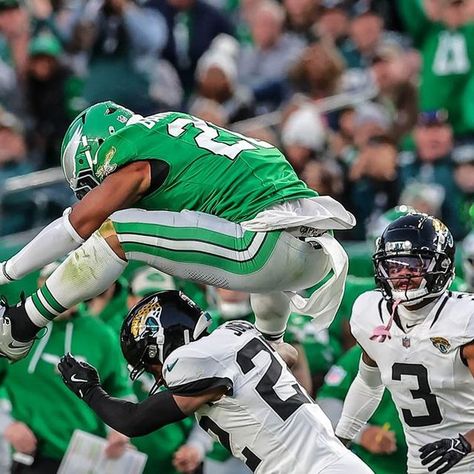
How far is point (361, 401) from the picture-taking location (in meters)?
6.27

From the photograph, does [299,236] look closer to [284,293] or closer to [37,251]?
[284,293]

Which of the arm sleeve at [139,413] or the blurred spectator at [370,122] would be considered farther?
the blurred spectator at [370,122]

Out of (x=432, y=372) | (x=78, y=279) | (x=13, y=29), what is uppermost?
(x=78, y=279)

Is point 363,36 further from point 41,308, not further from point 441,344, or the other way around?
point 41,308

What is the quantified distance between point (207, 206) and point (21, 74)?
17.9 feet

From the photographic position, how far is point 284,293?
19.2 feet

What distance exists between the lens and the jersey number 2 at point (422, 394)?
606 cm

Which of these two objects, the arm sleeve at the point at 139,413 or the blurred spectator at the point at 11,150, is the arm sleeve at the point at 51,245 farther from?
the blurred spectator at the point at 11,150

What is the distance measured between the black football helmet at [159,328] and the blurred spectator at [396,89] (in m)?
5.63

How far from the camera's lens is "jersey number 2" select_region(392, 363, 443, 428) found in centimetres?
606

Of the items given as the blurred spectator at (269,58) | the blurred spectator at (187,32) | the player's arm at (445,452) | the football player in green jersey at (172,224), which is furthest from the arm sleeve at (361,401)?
the blurred spectator at (187,32)

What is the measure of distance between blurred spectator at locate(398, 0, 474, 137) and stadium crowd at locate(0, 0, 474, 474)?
0.01m

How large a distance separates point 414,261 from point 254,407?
106 cm

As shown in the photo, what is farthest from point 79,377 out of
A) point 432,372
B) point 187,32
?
point 187,32
